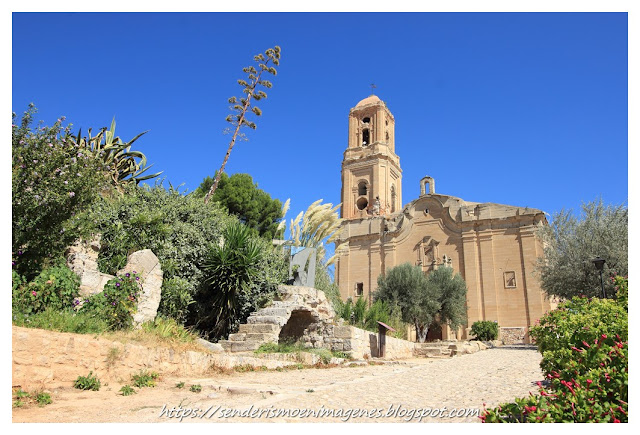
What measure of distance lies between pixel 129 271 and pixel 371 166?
116 feet

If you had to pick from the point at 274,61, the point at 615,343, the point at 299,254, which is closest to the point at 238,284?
the point at 299,254

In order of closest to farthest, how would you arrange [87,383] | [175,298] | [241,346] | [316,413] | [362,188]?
1. [316,413]
2. [87,383]
3. [241,346]
4. [175,298]
5. [362,188]

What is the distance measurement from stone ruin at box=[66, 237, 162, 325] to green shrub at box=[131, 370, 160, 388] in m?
1.66

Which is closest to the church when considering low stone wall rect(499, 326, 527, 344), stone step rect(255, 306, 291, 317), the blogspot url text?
low stone wall rect(499, 326, 527, 344)

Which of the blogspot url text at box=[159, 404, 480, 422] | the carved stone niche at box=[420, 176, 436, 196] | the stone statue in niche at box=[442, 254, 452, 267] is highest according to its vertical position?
the carved stone niche at box=[420, 176, 436, 196]

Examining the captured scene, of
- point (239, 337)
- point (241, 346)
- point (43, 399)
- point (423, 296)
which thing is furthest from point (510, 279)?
point (43, 399)

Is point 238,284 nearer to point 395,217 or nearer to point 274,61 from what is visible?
point 274,61

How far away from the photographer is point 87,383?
15.5 ft

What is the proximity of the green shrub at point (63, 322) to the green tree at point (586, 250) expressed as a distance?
16.2 meters

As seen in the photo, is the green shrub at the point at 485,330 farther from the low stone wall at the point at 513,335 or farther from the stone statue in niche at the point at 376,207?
the stone statue in niche at the point at 376,207

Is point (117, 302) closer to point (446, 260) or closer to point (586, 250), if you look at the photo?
point (586, 250)

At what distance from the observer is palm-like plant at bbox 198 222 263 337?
32.2 ft

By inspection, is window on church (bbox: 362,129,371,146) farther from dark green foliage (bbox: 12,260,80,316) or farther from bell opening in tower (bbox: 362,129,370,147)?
dark green foliage (bbox: 12,260,80,316)

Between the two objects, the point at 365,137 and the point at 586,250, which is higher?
the point at 365,137
